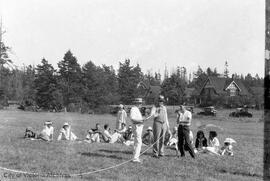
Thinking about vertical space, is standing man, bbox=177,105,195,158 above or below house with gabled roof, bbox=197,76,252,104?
below

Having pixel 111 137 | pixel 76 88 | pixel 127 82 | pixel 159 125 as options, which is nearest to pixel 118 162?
pixel 159 125

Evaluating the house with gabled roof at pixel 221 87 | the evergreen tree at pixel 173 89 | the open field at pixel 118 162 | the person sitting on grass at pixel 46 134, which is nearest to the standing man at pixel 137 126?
the open field at pixel 118 162

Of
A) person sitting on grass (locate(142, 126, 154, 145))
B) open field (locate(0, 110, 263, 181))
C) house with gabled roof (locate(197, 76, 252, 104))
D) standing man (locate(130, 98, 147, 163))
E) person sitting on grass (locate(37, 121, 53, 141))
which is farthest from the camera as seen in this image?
house with gabled roof (locate(197, 76, 252, 104))

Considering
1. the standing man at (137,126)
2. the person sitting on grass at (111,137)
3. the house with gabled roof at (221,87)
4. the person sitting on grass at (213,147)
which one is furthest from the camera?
the house with gabled roof at (221,87)

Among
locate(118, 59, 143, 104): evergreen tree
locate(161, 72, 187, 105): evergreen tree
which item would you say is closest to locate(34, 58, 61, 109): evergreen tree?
locate(118, 59, 143, 104): evergreen tree

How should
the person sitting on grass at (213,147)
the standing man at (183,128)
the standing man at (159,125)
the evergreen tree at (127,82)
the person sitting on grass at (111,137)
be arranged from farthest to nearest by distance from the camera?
the evergreen tree at (127,82) → the person sitting on grass at (111,137) → the person sitting on grass at (213,147) → the standing man at (183,128) → the standing man at (159,125)

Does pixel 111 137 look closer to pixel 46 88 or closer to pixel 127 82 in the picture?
pixel 46 88

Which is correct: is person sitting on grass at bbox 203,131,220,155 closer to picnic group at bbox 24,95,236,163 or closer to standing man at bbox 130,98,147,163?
picnic group at bbox 24,95,236,163

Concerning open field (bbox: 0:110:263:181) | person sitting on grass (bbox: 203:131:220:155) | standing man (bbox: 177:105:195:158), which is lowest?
open field (bbox: 0:110:263:181)

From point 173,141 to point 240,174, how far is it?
6.73 meters

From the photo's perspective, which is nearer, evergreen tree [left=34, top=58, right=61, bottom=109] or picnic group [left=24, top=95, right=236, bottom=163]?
picnic group [left=24, top=95, right=236, bottom=163]

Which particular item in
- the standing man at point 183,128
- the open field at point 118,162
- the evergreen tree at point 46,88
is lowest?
the open field at point 118,162

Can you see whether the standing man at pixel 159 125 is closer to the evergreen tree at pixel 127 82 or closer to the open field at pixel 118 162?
the open field at pixel 118 162

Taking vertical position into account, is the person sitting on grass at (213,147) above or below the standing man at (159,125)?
below
